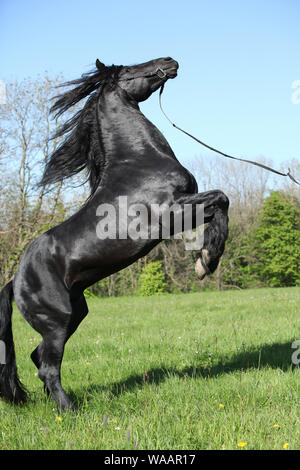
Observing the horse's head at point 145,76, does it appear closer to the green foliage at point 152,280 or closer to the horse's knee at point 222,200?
the horse's knee at point 222,200

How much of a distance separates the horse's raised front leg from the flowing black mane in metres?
1.01

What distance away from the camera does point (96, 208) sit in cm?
363

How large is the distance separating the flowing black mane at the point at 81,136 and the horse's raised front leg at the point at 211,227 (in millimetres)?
1011

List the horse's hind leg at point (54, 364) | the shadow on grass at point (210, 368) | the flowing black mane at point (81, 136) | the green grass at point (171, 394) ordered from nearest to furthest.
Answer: the green grass at point (171, 394), the horse's hind leg at point (54, 364), the flowing black mane at point (81, 136), the shadow on grass at point (210, 368)

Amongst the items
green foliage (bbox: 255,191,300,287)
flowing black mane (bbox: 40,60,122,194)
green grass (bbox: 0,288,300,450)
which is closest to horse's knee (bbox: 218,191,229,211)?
flowing black mane (bbox: 40,60,122,194)

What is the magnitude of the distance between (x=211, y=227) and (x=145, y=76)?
153 centimetres

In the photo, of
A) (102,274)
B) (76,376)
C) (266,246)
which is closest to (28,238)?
(266,246)

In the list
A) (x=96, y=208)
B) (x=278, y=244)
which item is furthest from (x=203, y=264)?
(x=278, y=244)

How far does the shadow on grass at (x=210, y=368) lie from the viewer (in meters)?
4.18

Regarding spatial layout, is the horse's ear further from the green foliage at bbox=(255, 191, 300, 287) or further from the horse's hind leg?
the green foliage at bbox=(255, 191, 300, 287)

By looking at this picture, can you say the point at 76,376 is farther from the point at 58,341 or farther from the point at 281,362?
the point at 281,362

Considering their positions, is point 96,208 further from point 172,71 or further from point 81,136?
point 172,71

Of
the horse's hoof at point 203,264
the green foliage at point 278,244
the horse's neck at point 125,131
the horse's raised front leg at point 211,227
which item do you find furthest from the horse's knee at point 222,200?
the green foliage at point 278,244

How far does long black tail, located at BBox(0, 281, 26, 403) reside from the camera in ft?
12.4
